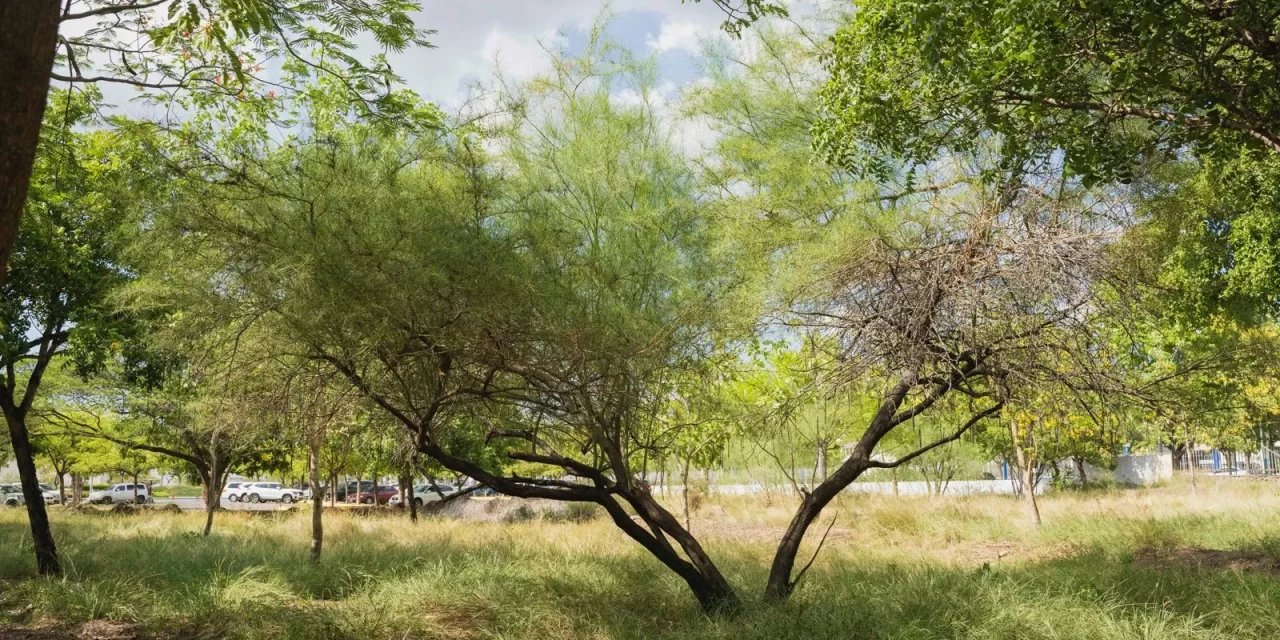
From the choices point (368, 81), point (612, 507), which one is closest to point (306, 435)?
point (612, 507)

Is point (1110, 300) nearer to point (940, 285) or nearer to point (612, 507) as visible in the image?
point (940, 285)

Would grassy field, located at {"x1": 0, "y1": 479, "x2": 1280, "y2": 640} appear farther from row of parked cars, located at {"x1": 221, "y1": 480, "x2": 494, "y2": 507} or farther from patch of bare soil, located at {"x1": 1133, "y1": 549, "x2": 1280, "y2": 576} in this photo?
row of parked cars, located at {"x1": 221, "y1": 480, "x2": 494, "y2": 507}

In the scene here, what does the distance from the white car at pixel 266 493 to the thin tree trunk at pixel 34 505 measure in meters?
34.6

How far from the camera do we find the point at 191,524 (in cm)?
1977

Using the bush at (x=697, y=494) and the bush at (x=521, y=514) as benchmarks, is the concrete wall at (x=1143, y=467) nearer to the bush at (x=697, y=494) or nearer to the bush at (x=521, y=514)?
the bush at (x=697, y=494)

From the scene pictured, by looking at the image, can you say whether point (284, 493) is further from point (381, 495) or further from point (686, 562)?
point (686, 562)

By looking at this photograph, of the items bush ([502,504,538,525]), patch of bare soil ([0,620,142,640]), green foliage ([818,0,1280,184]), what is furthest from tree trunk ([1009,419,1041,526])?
patch of bare soil ([0,620,142,640])

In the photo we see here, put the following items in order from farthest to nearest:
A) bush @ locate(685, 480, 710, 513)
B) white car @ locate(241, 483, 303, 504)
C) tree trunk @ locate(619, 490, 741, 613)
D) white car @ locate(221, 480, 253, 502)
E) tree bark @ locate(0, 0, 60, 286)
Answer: white car @ locate(221, 480, 253, 502)
white car @ locate(241, 483, 303, 504)
bush @ locate(685, 480, 710, 513)
tree trunk @ locate(619, 490, 741, 613)
tree bark @ locate(0, 0, 60, 286)

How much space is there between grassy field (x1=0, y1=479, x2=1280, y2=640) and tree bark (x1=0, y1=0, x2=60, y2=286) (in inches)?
194

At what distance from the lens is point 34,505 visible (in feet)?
33.1

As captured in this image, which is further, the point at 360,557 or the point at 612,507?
the point at 360,557

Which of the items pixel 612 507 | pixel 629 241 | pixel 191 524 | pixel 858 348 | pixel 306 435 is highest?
pixel 629 241

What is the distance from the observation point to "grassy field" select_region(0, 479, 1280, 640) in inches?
262

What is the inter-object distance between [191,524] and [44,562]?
1049 cm
